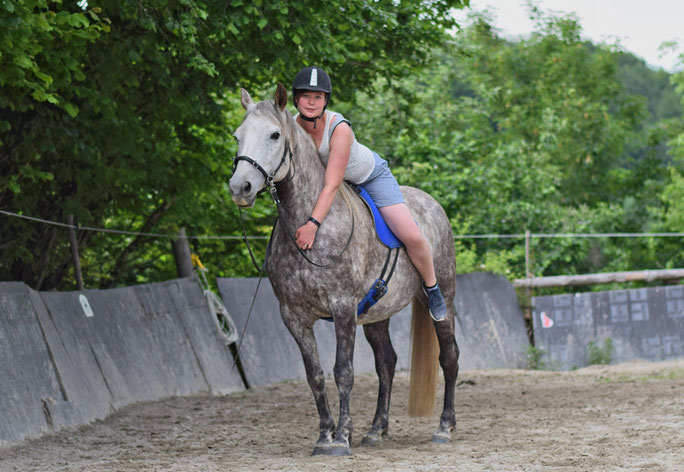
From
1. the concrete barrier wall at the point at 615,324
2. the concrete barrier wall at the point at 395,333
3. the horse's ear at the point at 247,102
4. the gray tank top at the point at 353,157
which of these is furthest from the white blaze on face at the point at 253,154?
the concrete barrier wall at the point at 615,324

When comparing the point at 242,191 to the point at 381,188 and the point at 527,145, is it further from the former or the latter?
the point at 527,145

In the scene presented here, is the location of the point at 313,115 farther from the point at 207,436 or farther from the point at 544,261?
the point at 544,261

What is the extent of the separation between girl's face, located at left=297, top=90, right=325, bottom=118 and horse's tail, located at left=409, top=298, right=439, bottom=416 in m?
1.86

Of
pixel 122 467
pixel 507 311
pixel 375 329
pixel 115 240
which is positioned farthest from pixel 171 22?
pixel 507 311

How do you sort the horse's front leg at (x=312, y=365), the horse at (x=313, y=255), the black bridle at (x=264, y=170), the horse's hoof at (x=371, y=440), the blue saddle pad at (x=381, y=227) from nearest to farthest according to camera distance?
the black bridle at (x=264, y=170) < the horse at (x=313, y=255) < the horse's front leg at (x=312, y=365) < the blue saddle pad at (x=381, y=227) < the horse's hoof at (x=371, y=440)

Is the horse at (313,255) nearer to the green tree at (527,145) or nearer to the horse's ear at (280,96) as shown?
the horse's ear at (280,96)

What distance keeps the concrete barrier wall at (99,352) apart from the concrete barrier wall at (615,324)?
5403mm

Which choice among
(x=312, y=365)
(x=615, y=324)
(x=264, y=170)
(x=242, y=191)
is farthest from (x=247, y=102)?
(x=615, y=324)

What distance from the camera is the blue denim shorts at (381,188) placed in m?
5.67

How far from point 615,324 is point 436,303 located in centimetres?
791

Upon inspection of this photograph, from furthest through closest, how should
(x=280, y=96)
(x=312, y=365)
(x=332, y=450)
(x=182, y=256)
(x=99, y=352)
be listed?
(x=182, y=256), (x=99, y=352), (x=312, y=365), (x=332, y=450), (x=280, y=96)

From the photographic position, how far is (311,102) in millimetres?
5277

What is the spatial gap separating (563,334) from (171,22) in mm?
8386

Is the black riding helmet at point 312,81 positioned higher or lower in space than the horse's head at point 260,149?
higher
